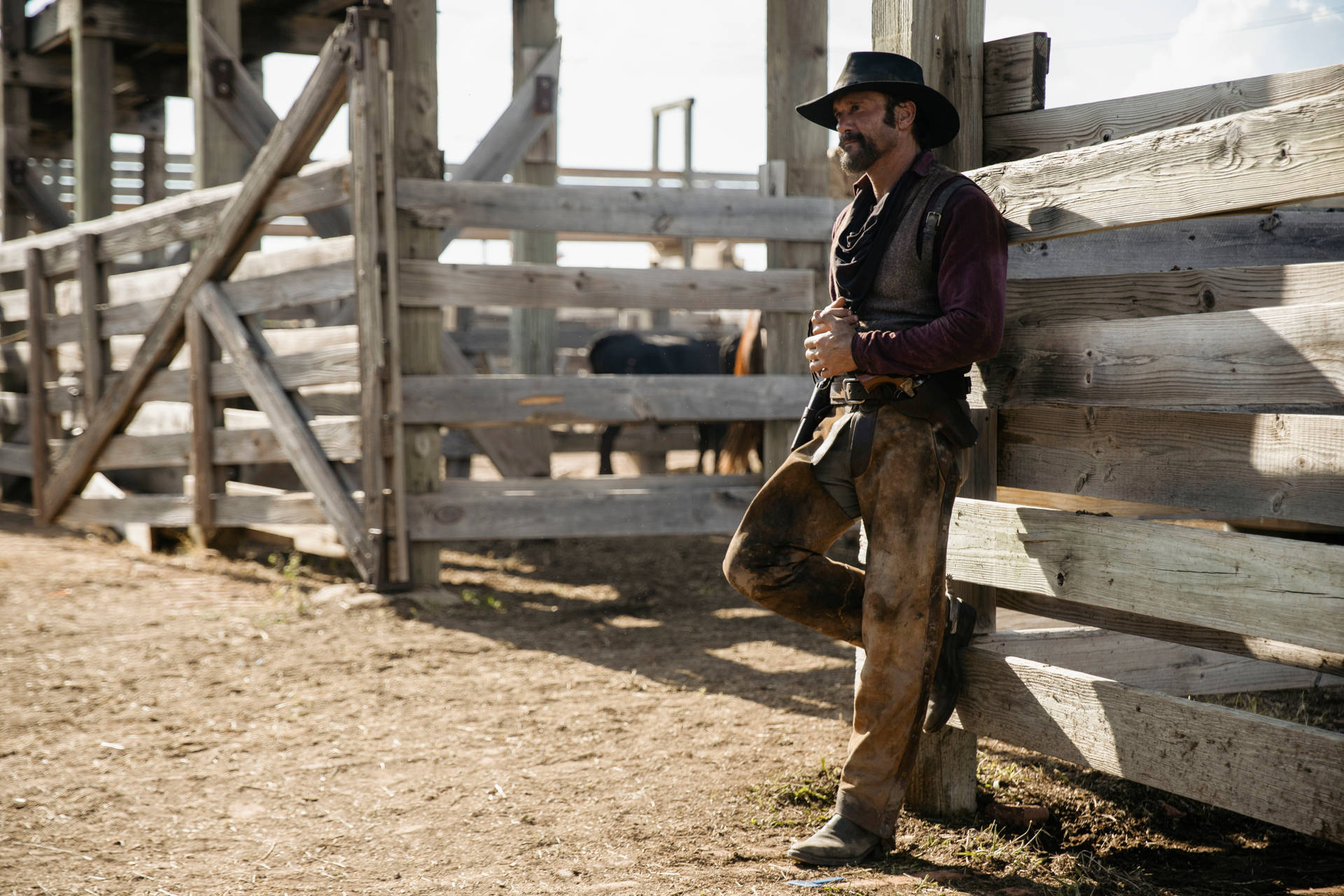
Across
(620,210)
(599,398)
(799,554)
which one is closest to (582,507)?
(599,398)

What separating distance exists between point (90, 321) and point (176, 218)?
1.29 meters

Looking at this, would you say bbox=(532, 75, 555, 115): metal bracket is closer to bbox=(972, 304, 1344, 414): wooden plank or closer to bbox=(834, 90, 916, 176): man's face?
bbox=(834, 90, 916, 176): man's face

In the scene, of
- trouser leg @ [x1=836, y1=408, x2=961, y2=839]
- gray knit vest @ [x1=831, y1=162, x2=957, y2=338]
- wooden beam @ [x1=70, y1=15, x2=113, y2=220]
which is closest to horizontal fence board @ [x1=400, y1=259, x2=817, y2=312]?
gray knit vest @ [x1=831, y1=162, x2=957, y2=338]

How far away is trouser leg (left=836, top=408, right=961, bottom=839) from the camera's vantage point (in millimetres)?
2971

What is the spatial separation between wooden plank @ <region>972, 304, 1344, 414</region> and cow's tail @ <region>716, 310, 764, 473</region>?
16.9ft

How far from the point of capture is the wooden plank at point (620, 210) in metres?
6.23

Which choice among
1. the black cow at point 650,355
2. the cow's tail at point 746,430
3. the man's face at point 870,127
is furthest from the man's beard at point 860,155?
the black cow at point 650,355

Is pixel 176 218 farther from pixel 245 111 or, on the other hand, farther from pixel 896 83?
pixel 896 83

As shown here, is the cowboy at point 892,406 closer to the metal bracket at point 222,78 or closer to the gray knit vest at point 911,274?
the gray knit vest at point 911,274

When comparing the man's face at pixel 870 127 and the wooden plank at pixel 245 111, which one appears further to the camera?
the wooden plank at pixel 245 111

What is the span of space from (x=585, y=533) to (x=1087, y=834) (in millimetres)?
3616

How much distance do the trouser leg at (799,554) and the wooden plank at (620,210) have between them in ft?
11.3

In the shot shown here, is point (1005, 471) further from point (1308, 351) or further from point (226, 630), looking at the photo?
point (226, 630)

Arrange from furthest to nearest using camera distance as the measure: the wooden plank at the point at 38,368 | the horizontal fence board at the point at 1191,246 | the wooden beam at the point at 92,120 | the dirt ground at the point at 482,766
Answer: the wooden beam at the point at 92,120, the wooden plank at the point at 38,368, the horizontal fence board at the point at 1191,246, the dirt ground at the point at 482,766
